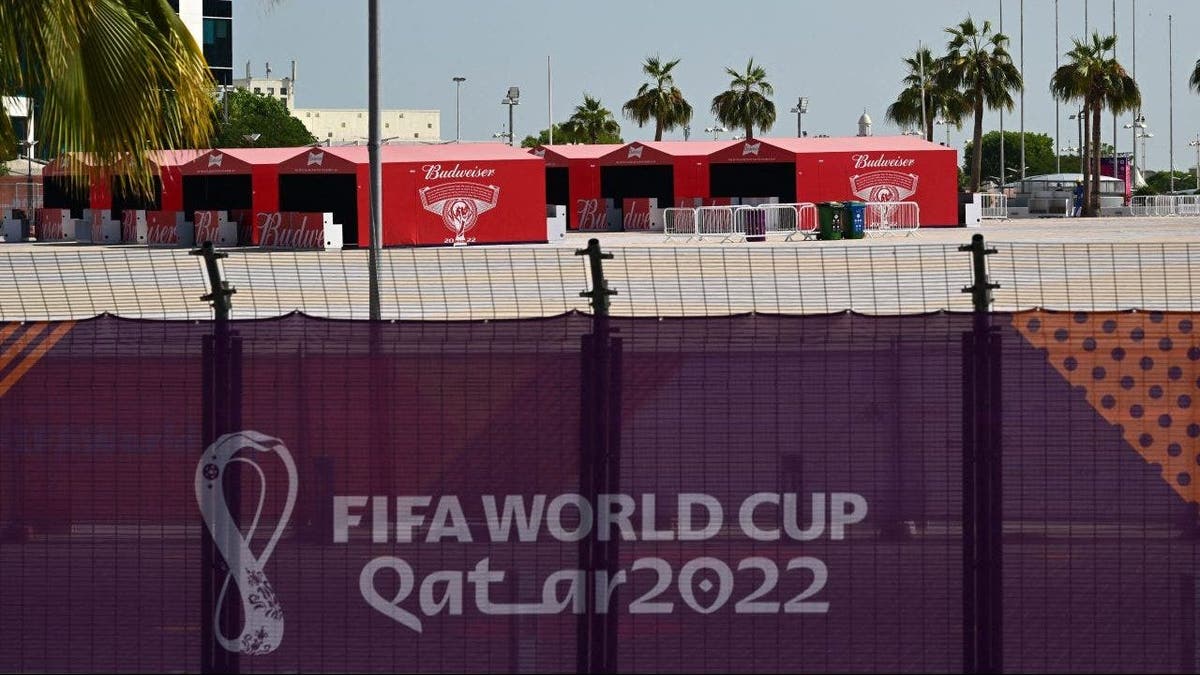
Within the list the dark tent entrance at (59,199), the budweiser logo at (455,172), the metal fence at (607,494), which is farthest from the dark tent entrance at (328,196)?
the metal fence at (607,494)

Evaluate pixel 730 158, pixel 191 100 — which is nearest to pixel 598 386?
pixel 191 100

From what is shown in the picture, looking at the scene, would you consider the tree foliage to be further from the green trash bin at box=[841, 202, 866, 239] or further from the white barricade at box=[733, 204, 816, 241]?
the green trash bin at box=[841, 202, 866, 239]

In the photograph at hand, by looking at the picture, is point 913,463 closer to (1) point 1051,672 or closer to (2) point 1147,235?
(1) point 1051,672

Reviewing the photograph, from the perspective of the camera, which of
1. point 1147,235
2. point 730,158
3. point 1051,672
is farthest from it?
point 730,158

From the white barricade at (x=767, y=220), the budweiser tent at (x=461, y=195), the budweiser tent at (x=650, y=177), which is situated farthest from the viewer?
the budweiser tent at (x=650, y=177)

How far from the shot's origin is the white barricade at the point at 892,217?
5747 centimetres

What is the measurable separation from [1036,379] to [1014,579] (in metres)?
0.80

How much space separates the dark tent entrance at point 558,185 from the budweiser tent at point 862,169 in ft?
21.0

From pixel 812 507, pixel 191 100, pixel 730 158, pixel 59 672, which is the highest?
pixel 730 158

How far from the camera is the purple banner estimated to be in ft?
23.5

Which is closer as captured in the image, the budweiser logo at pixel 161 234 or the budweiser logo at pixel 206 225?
the budweiser logo at pixel 206 225

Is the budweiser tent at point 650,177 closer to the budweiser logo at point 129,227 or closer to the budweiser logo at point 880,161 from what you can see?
the budweiser logo at point 880,161

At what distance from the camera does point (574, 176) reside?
64000 mm

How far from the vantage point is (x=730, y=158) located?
60000 millimetres
